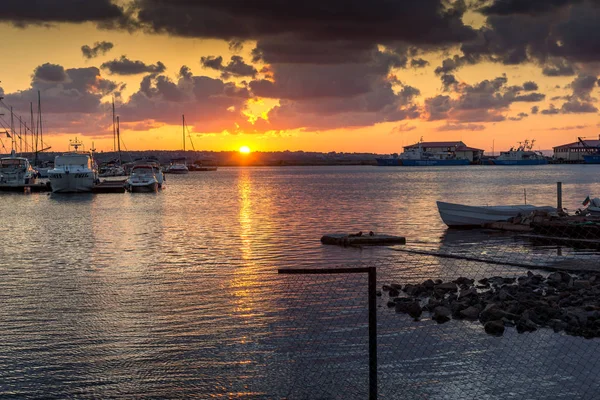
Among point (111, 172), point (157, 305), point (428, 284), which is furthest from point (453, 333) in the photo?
point (111, 172)

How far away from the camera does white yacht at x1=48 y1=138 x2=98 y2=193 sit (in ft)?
261

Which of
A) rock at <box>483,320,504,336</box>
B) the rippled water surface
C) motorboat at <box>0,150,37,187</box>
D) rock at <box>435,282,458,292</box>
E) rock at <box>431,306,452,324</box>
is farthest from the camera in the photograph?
motorboat at <box>0,150,37,187</box>

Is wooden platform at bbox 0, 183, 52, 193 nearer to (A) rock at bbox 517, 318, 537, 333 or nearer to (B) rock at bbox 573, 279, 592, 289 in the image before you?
(B) rock at bbox 573, 279, 592, 289

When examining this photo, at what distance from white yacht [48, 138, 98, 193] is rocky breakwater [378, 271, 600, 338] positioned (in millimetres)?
65995

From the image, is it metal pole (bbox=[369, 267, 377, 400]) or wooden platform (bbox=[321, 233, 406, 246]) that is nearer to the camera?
metal pole (bbox=[369, 267, 377, 400])

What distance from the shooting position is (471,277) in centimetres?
2234

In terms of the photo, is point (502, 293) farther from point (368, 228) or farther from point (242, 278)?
point (368, 228)

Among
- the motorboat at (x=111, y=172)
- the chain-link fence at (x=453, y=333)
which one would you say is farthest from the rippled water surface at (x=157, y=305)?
the motorboat at (x=111, y=172)

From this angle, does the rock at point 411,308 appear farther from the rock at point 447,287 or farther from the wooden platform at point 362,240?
the wooden platform at point 362,240

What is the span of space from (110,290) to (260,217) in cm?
3178

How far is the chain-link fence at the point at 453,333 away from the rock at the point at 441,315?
1.4 inches

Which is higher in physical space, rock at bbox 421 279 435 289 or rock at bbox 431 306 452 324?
rock at bbox 421 279 435 289

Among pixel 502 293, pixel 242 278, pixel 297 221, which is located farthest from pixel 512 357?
pixel 297 221

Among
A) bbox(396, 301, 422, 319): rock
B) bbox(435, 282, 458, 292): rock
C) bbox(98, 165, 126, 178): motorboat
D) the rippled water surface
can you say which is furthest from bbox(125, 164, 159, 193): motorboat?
bbox(396, 301, 422, 319): rock
